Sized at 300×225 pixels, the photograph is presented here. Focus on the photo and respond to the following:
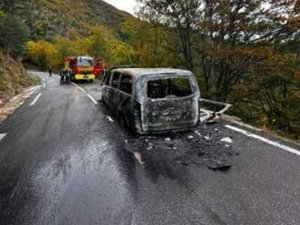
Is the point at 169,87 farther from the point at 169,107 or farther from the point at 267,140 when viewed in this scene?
the point at 267,140

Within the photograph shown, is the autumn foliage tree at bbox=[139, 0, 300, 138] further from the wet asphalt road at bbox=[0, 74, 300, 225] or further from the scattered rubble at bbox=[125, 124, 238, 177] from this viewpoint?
the wet asphalt road at bbox=[0, 74, 300, 225]

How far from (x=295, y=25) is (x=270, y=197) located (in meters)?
11.4

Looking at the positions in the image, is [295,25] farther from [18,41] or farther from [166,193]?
[18,41]

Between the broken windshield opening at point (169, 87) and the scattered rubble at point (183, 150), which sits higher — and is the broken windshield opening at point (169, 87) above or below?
above

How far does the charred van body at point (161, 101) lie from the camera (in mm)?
9422

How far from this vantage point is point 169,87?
34.5 feet

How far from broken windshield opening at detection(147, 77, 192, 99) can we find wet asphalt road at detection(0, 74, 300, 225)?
148 centimetres

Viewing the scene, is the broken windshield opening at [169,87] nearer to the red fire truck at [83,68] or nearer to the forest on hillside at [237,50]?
the forest on hillside at [237,50]

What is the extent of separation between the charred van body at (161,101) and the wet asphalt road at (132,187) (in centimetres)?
85

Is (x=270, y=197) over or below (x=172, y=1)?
below

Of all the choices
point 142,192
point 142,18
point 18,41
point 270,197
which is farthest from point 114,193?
point 18,41

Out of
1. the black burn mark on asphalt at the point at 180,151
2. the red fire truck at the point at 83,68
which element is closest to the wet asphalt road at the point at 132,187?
the black burn mark on asphalt at the point at 180,151

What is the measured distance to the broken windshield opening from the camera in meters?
9.93

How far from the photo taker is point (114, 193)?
6.24 meters
